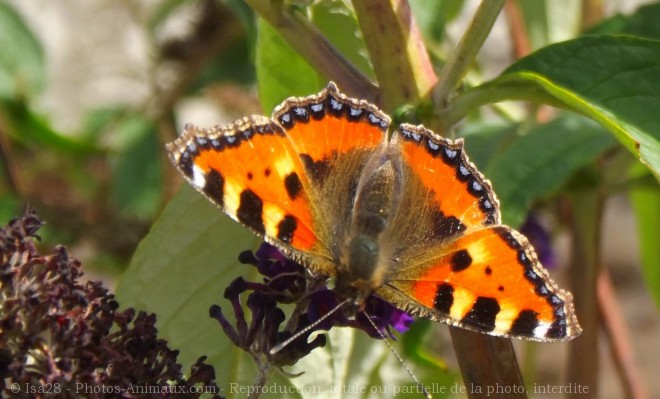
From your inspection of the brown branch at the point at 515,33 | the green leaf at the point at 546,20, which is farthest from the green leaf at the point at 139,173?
the green leaf at the point at 546,20

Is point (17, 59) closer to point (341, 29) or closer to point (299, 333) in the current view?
point (341, 29)

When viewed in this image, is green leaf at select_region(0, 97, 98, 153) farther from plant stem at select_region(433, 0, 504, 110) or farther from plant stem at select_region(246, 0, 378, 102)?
plant stem at select_region(433, 0, 504, 110)

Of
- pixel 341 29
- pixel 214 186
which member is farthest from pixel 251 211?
pixel 341 29

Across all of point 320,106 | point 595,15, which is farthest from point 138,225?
point 320,106

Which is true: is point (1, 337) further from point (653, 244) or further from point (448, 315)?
point (653, 244)

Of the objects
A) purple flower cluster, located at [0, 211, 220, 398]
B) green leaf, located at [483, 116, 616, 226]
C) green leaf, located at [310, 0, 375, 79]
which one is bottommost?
purple flower cluster, located at [0, 211, 220, 398]

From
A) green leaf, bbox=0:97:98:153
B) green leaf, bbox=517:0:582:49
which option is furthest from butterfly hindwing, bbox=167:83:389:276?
green leaf, bbox=0:97:98:153
